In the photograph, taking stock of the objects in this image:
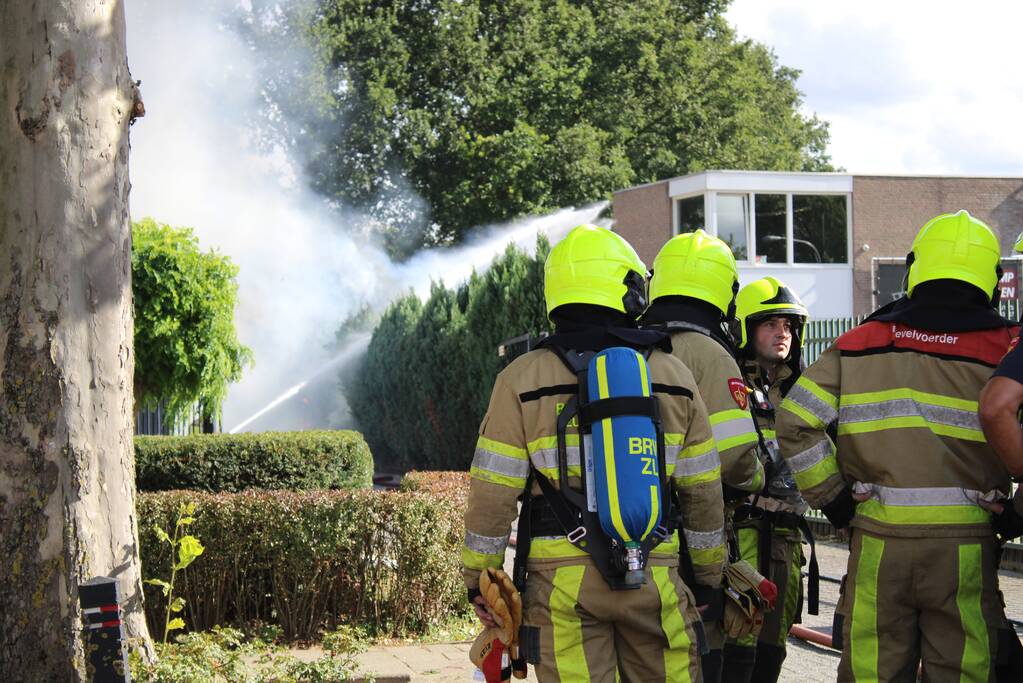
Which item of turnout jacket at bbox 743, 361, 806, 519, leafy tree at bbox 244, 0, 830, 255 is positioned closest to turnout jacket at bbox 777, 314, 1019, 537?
turnout jacket at bbox 743, 361, 806, 519

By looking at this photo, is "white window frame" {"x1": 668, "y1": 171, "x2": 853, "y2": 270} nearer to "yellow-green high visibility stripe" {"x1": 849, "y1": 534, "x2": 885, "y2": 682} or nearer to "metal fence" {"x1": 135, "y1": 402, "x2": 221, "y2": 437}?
"metal fence" {"x1": 135, "y1": 402, "x2": 221, "y2": 437}

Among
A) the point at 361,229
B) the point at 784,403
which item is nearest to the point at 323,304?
the point at 361,229

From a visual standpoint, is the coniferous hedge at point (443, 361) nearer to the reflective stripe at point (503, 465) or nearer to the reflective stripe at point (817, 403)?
the reflective stripe at point (817, 403)

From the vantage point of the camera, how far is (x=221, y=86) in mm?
40031

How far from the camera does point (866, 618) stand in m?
4.16

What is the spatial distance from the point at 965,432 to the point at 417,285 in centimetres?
3770

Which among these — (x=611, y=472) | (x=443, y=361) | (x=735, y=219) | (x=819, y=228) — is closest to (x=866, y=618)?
(x=611, y=472)

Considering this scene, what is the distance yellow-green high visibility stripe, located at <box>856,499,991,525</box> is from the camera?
4109 mm

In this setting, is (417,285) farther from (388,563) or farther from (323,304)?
(388,563)

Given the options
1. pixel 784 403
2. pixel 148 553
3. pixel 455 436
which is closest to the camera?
pixel 784 403

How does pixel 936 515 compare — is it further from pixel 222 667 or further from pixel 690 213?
pixel 690 213

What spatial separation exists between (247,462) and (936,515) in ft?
24.2

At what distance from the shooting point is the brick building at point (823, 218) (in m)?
30.1

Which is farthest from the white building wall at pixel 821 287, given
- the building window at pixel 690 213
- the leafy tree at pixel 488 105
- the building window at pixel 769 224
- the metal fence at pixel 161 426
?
the metal fence at pixel 161 426
